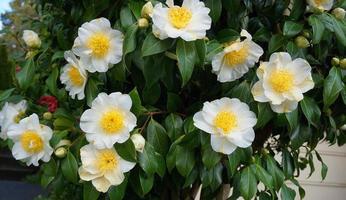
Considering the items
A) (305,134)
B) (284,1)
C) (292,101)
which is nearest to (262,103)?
(292,101)

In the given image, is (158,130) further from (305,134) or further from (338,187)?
(338,187)

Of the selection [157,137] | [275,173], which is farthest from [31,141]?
[275,173]

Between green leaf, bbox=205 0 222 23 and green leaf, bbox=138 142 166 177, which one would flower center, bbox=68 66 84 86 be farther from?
green leaf, bbox=205 0 222 23

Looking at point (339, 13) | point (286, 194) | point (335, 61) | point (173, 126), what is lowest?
point (286, 194)

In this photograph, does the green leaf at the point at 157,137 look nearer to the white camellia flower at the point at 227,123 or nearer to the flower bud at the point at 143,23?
the white camellia flower at the point at 227,123

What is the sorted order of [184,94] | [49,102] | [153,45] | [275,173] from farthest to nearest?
[49,102] → [184,94] → [275,173] → [153,45]

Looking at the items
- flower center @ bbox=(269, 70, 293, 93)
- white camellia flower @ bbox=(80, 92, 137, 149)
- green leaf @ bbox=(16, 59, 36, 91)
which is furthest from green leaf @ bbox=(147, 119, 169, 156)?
green leaf @ bbox=(16, 59, 36, 91)

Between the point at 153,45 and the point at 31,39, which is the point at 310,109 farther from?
the point at 31,39

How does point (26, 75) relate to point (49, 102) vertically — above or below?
above
